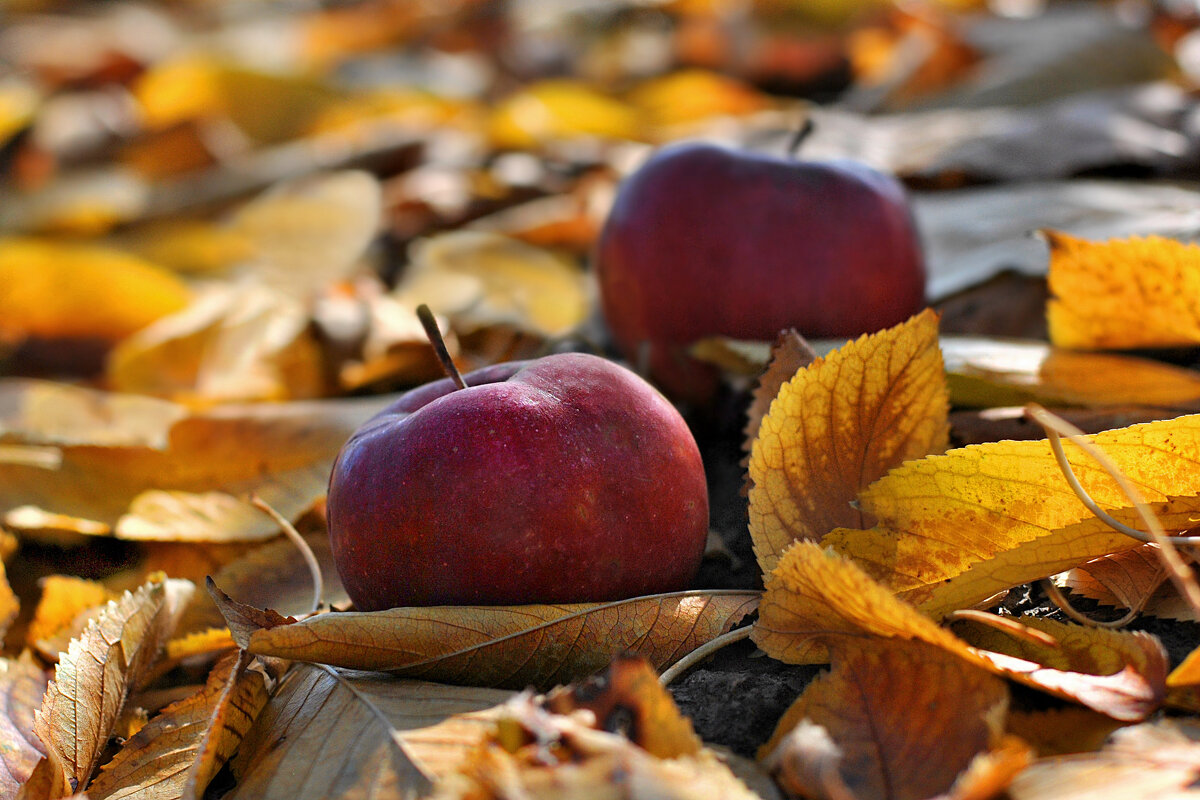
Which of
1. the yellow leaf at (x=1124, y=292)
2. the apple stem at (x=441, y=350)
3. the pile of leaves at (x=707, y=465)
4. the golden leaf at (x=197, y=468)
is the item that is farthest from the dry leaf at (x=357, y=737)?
the yellow leaf at (x=1124, y=292)

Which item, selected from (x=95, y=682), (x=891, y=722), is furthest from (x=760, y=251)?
(x=95, y=682)

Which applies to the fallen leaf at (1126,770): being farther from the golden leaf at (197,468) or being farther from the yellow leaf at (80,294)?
the yellow leaf at (80,294)

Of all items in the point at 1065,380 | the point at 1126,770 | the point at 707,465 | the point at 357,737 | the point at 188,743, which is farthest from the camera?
the point at 707,465

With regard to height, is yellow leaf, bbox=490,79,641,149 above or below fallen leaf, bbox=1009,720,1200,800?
below

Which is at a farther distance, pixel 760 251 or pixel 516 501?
pixel 760 251

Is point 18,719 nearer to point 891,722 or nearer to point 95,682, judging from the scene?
point 95,682

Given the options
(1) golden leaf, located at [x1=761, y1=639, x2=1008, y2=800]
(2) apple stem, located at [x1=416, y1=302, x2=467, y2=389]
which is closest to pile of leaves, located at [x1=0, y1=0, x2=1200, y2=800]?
(1) golden leaf, located at [x1=761, y1=639, x2=1008, y2=800]

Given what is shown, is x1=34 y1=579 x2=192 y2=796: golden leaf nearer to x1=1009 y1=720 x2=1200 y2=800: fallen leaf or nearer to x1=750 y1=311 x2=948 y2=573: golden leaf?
x1=750 y1=311 x2=948 y2=573: golden leaf
